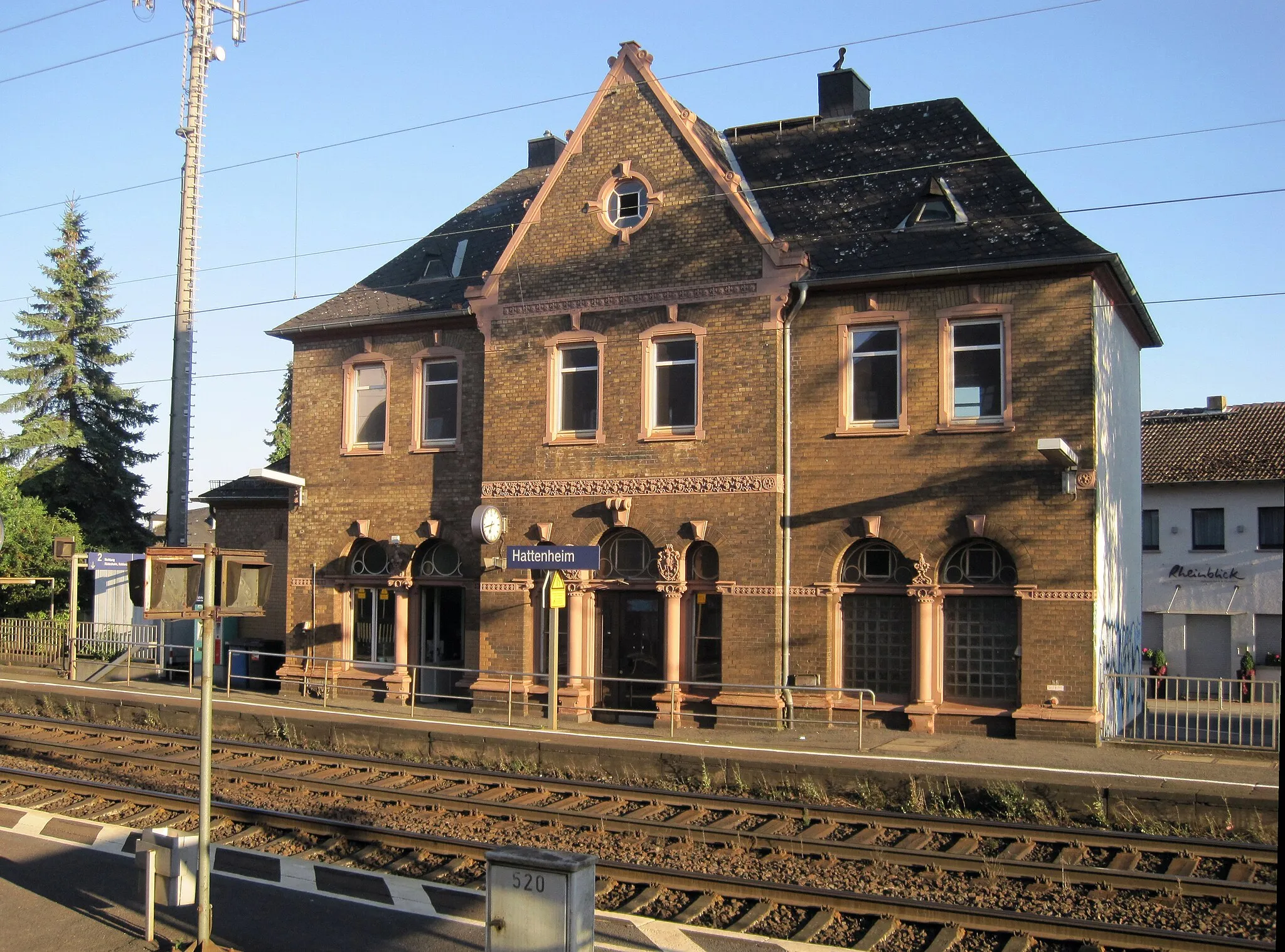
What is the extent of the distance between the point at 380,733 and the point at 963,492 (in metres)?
9.68

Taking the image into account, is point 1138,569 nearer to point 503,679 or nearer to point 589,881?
point 503,679

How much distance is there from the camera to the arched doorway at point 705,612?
70.3 ft

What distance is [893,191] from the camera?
72.7ft

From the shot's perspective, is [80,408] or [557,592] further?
[80,408]

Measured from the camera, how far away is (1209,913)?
10.5 metres

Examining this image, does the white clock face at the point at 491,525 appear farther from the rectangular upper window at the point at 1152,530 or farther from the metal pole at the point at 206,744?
the rectangular upper window at the point at 1152,530

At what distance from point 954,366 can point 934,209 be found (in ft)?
9.28

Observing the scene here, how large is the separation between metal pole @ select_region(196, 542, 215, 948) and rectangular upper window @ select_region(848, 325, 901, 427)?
1344 cm

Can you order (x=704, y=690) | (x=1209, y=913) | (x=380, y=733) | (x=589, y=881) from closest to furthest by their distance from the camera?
(x=589, y=881) → (x=1209, y=913) → (x=380, y=733) → (x=704, y=690)

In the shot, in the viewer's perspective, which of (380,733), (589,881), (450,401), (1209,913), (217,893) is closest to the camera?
(589,881)

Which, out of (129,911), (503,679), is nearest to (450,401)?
(503,679)

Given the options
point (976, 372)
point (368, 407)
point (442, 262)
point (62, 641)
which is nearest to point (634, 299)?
point (976, 372)

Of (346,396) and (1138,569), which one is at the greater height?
(346,396)

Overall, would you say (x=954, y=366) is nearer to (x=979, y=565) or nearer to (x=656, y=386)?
(x=979, y=565)
